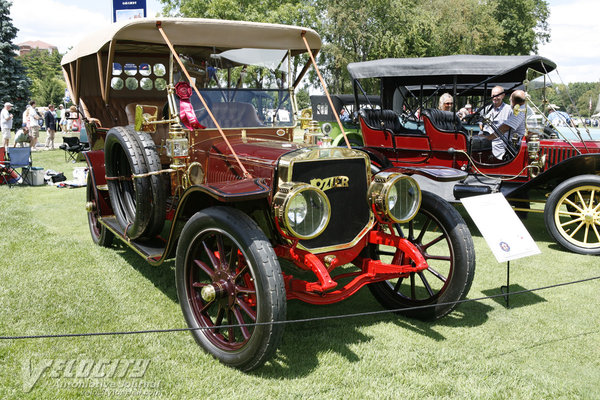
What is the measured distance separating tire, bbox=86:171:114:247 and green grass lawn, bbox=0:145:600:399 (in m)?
0.45

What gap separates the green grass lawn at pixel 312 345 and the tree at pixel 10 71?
83.5 feet

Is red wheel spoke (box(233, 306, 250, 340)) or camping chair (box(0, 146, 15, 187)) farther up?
camping chair (box(0, 146, 15, 187))

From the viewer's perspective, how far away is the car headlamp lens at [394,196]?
10.4 feet

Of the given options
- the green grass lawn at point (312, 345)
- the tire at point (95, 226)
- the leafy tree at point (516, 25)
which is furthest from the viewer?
the leafy tree at point (516, 25)

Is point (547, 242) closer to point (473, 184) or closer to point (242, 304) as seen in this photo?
point (473, 184)

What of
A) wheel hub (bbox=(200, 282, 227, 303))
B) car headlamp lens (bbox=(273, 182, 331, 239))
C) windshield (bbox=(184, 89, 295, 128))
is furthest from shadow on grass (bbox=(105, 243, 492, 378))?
windshield (bbox=(184, 89, 295, 128))

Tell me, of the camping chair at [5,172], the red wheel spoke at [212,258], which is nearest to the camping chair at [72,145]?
the camping chair at [5,172]

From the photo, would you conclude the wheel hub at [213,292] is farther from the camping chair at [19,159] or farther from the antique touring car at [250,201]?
the camping chair at [19,159]

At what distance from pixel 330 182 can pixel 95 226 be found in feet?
11.8

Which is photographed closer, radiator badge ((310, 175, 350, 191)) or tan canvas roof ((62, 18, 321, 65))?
radiator badge ((310, 175, 350, 191))

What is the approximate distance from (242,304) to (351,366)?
775mm

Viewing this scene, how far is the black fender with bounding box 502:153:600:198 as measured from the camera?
219 inches

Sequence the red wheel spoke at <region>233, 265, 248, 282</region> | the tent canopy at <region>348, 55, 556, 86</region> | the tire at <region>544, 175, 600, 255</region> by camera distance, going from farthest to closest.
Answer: the tent canopy at <region>348, 55, 556, 86</region> → the tire at <region>544, 175, 600, 255</region> → the red wheel spoke at <region>233, 265, 248, 282</region>

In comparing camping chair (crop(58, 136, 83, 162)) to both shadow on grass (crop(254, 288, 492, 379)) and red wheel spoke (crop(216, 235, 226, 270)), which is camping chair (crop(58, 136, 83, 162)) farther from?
red wheel spoke (crop(216, 235, 226, 270))
